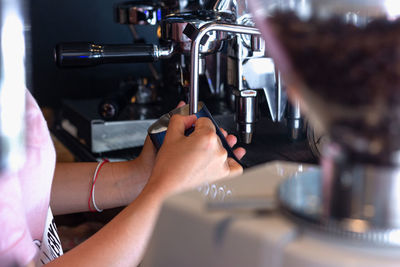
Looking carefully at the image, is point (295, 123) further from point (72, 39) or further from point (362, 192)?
point (72, 39)

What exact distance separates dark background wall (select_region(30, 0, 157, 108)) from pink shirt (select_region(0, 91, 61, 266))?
0.99 metres

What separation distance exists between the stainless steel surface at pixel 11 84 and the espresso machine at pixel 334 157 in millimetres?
122

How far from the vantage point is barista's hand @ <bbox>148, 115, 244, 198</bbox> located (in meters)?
0.53

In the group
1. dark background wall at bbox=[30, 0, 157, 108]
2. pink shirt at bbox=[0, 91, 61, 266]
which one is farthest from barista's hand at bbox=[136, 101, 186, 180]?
dark background wall at bbox=[30, 0, 157, 108]

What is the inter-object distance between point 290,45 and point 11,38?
15 centimetres

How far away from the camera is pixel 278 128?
2.93 ft

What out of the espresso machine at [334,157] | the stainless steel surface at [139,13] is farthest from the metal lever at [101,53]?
the espresso machine at [334,157]

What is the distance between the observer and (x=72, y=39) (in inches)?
63.5

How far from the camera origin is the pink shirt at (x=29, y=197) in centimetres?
48

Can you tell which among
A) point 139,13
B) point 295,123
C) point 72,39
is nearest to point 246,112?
point 295,123

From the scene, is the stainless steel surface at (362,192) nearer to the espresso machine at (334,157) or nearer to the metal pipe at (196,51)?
the espresso machine at (334,157)

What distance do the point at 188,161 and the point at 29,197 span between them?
0.21 m

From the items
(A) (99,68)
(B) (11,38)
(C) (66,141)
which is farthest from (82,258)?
(A) (99,68)

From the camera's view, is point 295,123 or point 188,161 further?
point 295,123
